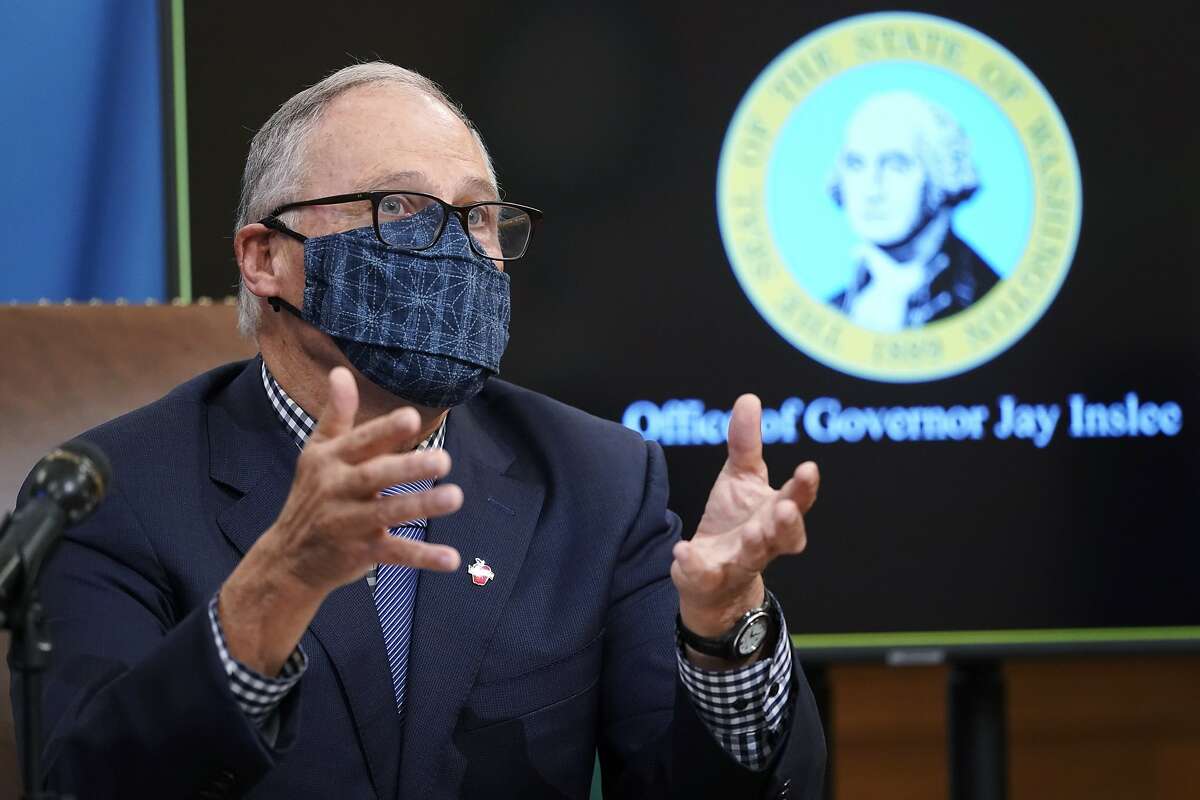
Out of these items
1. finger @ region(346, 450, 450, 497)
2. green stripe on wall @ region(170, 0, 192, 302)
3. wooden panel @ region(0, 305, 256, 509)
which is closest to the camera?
finger @ region(346, 450, 450, 497)

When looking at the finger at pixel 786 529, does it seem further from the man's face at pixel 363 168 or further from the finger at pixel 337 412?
the man's face at pixel 363 168

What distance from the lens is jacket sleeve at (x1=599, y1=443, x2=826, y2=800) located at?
1592mm

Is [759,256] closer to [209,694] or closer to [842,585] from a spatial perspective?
[842,585]

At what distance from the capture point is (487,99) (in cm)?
289

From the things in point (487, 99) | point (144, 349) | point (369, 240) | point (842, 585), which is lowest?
point (842, 585)

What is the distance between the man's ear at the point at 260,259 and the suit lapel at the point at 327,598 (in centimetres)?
17

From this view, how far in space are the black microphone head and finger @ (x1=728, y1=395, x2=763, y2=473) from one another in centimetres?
70

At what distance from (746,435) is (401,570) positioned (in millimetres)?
541

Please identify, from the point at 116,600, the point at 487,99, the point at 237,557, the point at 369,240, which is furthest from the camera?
the point at 487,99

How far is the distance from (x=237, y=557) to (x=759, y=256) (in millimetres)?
1538

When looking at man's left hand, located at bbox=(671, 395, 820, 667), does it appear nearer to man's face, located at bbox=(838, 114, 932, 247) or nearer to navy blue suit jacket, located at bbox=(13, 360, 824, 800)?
navy blue suit jacket, located at bbox=(13, 360, 824, 800)

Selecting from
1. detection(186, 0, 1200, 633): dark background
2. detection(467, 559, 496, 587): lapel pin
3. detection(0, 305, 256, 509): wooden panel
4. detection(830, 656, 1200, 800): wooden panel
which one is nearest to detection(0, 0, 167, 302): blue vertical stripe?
detection(186, 0, 1200, 633): dark background

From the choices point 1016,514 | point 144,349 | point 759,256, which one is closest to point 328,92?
point 144,349

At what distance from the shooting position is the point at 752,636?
1.52 meters
